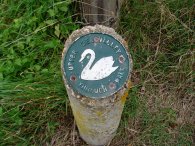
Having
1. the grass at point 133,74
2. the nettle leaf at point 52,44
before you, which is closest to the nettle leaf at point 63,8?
the grass at point 133,74

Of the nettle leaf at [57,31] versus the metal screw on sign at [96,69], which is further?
the nettle leaf at [57,31]

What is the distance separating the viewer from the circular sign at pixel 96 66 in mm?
1875

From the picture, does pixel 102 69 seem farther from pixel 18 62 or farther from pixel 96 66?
pixel 18 62

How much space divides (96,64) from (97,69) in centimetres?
3

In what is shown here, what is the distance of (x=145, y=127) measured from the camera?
285 cm

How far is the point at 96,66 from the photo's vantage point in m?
1.87

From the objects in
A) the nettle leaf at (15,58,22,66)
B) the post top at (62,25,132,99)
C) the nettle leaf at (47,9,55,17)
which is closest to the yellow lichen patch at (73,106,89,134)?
the post top at (62,25,132,99)

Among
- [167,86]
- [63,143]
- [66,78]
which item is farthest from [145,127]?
[66,78]

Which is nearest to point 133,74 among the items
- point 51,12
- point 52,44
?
point 52,44

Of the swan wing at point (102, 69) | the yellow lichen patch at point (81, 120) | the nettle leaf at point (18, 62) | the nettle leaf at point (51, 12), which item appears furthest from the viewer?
the nettle leaf at point (51, 12)

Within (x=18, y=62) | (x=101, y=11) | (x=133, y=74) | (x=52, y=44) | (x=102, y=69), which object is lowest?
(x=133, y=74)

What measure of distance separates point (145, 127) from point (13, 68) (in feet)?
3.98

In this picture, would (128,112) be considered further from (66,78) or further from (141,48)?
(66,78)

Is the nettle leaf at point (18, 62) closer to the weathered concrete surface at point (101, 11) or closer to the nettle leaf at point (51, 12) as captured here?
the nettle leaf at point (51, 12)
